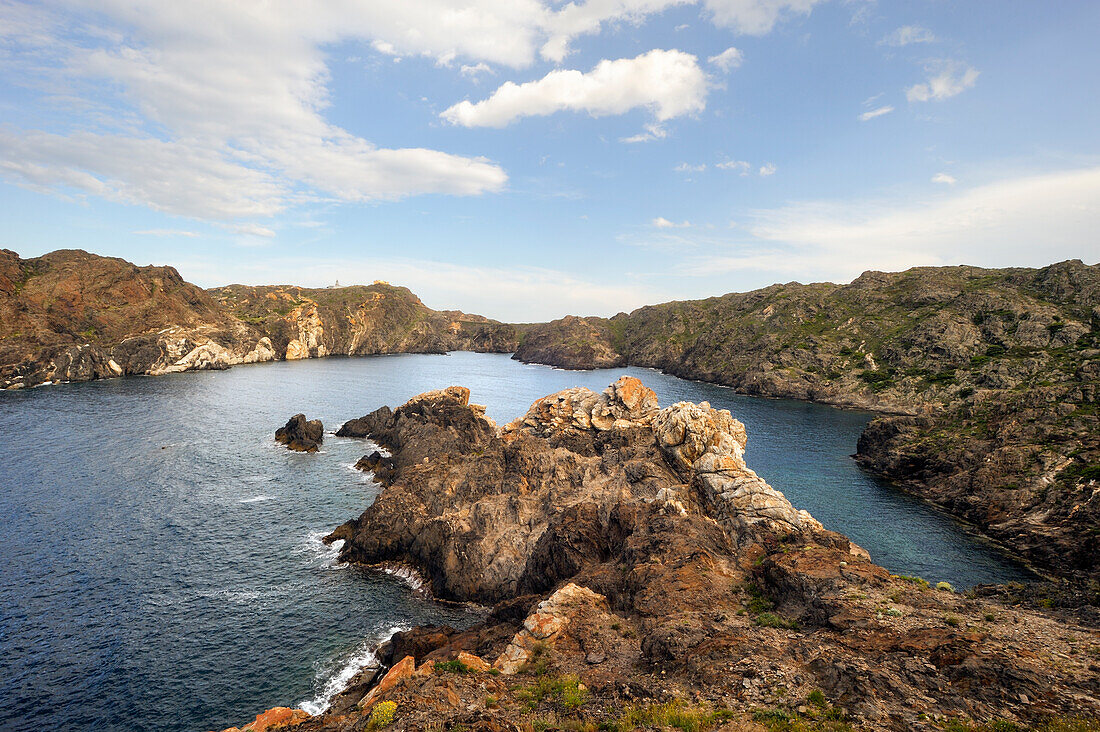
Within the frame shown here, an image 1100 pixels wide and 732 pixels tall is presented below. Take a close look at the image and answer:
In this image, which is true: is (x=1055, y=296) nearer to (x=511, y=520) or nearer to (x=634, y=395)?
(x=634, y=395)

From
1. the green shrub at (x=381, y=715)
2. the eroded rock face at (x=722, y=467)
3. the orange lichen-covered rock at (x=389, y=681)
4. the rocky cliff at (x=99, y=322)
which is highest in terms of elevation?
the rocky cliff at (x=99, y=322)

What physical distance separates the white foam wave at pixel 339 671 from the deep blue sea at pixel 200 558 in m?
0.15

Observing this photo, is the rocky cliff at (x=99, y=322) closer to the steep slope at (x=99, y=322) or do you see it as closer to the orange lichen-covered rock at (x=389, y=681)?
the steep slope at (x=99, y=322)

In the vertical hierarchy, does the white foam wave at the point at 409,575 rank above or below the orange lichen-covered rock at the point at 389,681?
below

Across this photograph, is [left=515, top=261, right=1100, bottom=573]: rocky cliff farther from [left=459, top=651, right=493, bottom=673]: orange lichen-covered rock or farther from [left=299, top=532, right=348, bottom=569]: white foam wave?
[left=299, top=532, right=348, bottom=569]: white foam wave

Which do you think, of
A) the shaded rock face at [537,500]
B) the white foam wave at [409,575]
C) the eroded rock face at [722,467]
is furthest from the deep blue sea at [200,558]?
the eroded rock face at [722,467]

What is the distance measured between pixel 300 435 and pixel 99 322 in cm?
11286

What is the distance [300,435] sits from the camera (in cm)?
8369

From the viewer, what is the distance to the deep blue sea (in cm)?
3031

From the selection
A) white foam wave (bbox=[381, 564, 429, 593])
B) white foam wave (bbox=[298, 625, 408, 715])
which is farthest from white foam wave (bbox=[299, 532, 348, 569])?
white foam wave (bbox=[298, 625, 408, 715])

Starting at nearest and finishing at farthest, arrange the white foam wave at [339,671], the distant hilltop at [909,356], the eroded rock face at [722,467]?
1. the white foam wave at [339,671]
2. the eroded rock face at [722,467]
3. the distant hilltop at [909,356]

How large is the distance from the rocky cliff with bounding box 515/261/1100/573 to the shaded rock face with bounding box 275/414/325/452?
9586cm

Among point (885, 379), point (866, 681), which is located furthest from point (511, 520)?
point (885, 379)

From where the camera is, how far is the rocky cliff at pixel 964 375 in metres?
53.8
